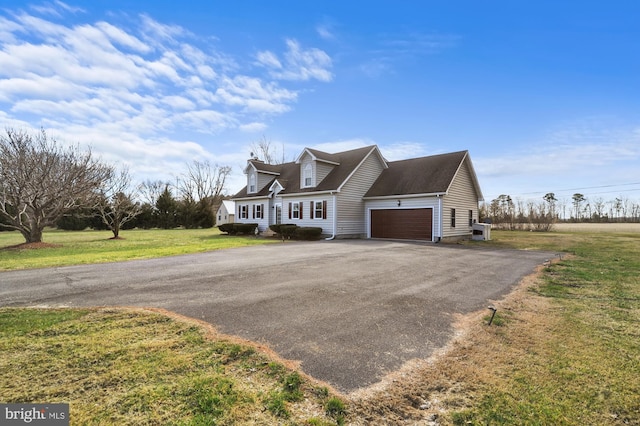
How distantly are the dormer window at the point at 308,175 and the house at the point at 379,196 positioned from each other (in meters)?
0.08

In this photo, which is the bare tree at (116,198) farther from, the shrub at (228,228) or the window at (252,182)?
the window at (252,182)

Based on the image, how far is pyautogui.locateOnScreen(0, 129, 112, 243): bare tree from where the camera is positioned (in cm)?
1577

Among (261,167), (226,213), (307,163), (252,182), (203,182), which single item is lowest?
(226,213)

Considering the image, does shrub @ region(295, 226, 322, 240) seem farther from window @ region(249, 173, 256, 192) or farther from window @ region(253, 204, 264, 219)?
window @ region(249, 173, 256, 192)

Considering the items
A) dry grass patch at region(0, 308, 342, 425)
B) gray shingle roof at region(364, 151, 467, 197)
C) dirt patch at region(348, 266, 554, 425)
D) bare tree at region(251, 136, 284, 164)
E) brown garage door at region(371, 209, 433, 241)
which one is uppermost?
bare tree at region(251, 136, 284, 164)

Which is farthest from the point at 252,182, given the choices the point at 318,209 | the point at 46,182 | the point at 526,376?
the point at 526,376

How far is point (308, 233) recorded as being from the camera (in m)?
20.4

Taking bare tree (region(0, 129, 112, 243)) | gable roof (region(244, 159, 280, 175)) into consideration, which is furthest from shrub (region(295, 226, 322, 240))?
bare tree (region(0, 129, 112, 243))

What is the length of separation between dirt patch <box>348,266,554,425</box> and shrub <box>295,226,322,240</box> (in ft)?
51.5

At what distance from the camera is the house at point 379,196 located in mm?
19094

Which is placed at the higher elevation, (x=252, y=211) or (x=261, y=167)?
(x=261, y=167)

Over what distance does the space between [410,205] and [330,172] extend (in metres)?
7.08

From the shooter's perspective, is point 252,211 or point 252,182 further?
point 252,182

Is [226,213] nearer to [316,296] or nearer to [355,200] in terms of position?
[355,200]
